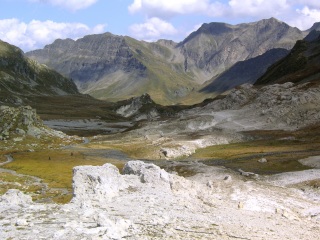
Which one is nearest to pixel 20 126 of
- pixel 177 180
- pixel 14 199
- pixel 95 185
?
pixel 177 180

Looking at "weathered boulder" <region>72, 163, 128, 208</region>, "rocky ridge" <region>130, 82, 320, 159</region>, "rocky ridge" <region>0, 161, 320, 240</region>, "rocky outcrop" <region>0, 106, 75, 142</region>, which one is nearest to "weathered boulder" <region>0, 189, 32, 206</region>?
"rocky ridge" <region>0, 161, 320, 240</region>

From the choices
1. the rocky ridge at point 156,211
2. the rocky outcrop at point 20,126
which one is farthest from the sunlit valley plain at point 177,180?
the rocky outcrop at point 20,126

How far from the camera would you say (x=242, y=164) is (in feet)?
259

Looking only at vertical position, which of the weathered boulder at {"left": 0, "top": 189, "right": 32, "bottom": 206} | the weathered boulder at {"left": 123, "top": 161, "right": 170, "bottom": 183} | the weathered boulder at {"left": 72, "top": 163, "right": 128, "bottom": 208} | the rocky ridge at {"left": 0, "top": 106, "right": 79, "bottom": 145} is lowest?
the weathered boulder at {"left": 0, "top": 189, "right": 32, "bottom": 206}

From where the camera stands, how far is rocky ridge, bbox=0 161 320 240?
92.9 feet

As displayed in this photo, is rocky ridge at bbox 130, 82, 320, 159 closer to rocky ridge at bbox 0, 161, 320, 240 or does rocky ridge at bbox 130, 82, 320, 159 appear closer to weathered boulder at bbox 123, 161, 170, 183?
weathered boulder at bbox 123, 161, 170, 183

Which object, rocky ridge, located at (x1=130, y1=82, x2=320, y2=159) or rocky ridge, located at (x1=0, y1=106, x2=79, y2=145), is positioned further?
rocky ridge, located at (x1=0, y1=106, x2=79, y2=145)

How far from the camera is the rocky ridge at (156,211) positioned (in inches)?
1115

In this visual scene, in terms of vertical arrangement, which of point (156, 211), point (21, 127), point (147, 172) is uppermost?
point (21, 127)

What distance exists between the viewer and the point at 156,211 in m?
34.3

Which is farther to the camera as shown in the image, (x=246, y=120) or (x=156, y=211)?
(x=246, y=120)

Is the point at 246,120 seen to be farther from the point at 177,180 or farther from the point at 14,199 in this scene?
the point at 14,199

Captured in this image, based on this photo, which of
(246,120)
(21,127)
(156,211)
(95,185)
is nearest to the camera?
(156,211)

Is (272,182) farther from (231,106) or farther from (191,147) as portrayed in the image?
(231,106)
